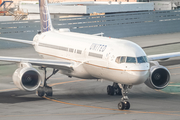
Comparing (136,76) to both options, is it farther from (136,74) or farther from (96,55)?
(96,55)

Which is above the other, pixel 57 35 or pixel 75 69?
pixel 57 35

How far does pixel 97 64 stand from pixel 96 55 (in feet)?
2.63

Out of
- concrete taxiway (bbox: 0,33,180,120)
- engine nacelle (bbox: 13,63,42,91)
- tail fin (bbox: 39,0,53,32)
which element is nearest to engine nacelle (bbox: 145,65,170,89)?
concrete taxiway (bbox: 0,33,180,120)

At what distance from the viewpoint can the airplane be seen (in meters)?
26.8

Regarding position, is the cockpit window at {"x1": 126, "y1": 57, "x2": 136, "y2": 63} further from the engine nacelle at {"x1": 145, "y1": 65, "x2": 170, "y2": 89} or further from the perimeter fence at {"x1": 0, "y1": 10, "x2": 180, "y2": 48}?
the perimeter fence at {"x1": 0, "y1": 10, "x2": 180, "y2": 48}

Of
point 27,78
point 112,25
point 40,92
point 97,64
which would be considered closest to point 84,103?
point 97,64

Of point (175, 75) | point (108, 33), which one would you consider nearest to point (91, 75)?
point (175, 75)

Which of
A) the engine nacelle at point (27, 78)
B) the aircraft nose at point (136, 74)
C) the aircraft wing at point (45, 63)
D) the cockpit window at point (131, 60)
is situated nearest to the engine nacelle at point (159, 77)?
the cockpit window at point (131, 60)

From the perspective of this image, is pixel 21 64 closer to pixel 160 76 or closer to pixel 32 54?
pixel 160 76

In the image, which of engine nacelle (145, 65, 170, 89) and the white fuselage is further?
engine nacelle (145, 65, 170, 89)

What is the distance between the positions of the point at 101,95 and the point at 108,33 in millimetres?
42702

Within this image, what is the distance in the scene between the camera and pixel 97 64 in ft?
96.4

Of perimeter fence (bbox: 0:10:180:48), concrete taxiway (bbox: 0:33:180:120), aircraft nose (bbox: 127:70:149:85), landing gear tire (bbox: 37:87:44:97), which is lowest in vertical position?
concrete taxiway (bbox: 0:33:180:120)

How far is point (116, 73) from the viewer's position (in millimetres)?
27219
